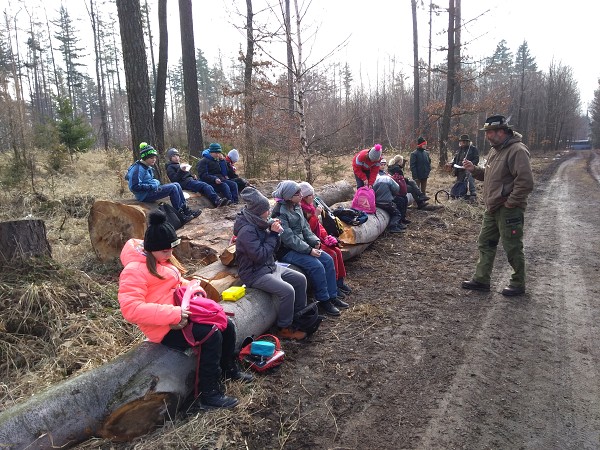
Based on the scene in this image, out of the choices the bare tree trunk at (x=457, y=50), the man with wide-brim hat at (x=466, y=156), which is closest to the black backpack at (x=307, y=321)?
the man with wide-brim hat at (x=466, y=156)

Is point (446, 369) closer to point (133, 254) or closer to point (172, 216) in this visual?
point (133, 254)

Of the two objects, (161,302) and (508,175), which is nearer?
(161,302)

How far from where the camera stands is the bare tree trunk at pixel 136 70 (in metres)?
8.80

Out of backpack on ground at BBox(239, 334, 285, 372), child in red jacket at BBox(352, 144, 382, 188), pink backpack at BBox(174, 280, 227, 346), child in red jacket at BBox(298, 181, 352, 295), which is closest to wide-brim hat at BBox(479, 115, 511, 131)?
child in red jacket at BBox(298, 181, 352, 295)

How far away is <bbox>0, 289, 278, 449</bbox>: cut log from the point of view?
9.36 ft

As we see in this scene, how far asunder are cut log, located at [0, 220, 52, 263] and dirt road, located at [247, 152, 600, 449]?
356 cm

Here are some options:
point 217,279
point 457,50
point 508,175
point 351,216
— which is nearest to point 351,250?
point 351,216

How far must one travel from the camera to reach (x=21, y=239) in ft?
17.1

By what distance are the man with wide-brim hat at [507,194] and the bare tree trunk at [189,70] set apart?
10.6 meters

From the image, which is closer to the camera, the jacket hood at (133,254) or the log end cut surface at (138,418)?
the log end cut surface at (138,418)

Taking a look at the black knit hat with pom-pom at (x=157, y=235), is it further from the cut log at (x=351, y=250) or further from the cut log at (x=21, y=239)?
the cut log at (x=351, y=250)

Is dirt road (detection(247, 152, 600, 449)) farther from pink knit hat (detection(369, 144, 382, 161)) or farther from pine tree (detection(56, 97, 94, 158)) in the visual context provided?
pine tree (detection(56, 97, 94, 158))

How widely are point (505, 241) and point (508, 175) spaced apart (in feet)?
2.99

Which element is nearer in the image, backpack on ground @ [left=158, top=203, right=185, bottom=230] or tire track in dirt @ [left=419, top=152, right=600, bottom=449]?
tire track in dirt @ [left=419, top=152, right=600, bottom=449]
